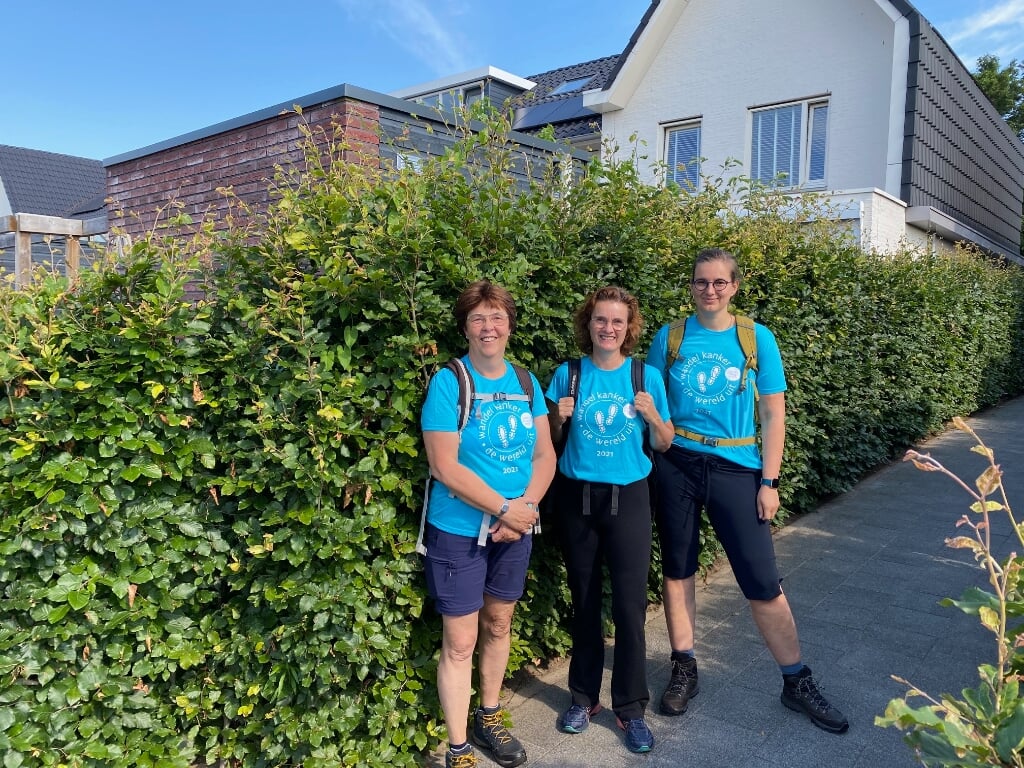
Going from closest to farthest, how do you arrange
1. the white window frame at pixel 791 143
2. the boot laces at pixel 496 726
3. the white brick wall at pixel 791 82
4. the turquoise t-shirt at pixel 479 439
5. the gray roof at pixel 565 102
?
the turquoise t-shirt at pixel 479 439 < the boot laces at pixel 496 726 < the white brick wall at pixel 791 82 < the white window frame at pixel 791 143 < the gray roof at pixel 565 102

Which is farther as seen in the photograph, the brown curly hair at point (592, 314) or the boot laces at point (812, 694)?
the boot laces at point (812, 694)

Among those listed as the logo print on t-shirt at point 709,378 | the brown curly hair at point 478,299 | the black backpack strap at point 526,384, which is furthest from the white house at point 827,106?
the brown curly hair at point 478,299

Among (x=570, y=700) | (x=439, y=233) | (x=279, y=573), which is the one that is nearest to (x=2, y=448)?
(x=279, y=573)

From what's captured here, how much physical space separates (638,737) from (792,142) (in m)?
12.6

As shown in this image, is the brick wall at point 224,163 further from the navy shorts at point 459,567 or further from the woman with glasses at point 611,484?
the navy shorts at point 459,567

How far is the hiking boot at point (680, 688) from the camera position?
3.53 meters

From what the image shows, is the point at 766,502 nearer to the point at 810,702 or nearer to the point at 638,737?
the point at 810,702

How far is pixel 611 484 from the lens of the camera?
322cm

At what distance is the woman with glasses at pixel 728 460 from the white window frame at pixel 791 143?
10.6 m

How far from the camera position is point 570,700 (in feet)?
12.2

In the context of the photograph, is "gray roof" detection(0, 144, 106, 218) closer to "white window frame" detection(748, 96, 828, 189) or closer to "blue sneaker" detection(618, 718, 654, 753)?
"white window frame" detection(748, 96, 828, 189)

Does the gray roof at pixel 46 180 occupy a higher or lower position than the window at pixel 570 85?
lower

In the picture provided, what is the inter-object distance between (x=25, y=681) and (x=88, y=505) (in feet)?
2.13

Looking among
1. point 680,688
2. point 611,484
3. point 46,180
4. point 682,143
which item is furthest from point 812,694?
point 46,180
